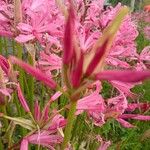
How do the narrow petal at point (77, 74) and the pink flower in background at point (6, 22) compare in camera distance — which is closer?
the narrow petal at point (77, 74)

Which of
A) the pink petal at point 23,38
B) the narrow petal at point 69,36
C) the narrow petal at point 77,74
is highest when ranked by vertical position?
the narrow petal at point 69,36

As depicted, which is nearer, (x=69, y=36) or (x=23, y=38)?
(x=69, y=36)

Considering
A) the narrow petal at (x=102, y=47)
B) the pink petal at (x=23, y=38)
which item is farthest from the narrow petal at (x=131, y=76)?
the pink petal at (x=23, y=38)

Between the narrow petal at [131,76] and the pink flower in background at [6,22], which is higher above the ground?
the narrow petal at [131,76]

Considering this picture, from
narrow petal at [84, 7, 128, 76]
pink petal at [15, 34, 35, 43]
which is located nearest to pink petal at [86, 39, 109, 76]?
narrow petal at [84, 7, 128, 76]

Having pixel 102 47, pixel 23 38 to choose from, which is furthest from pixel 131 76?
pixel 23 38

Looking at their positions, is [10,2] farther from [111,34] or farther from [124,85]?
[111,34]

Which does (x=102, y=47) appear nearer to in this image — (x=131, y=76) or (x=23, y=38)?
(x=131, y=76)

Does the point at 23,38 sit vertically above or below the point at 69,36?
below

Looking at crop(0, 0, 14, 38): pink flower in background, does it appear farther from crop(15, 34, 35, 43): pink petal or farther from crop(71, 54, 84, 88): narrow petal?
crop(71, 54, 84, 88): narrow petal

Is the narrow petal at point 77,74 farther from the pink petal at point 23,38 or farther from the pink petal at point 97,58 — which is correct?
the pink petal at point 23,38

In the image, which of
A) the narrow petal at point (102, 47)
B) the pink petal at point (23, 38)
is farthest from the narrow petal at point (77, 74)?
the pink petal at point (23, 38)
